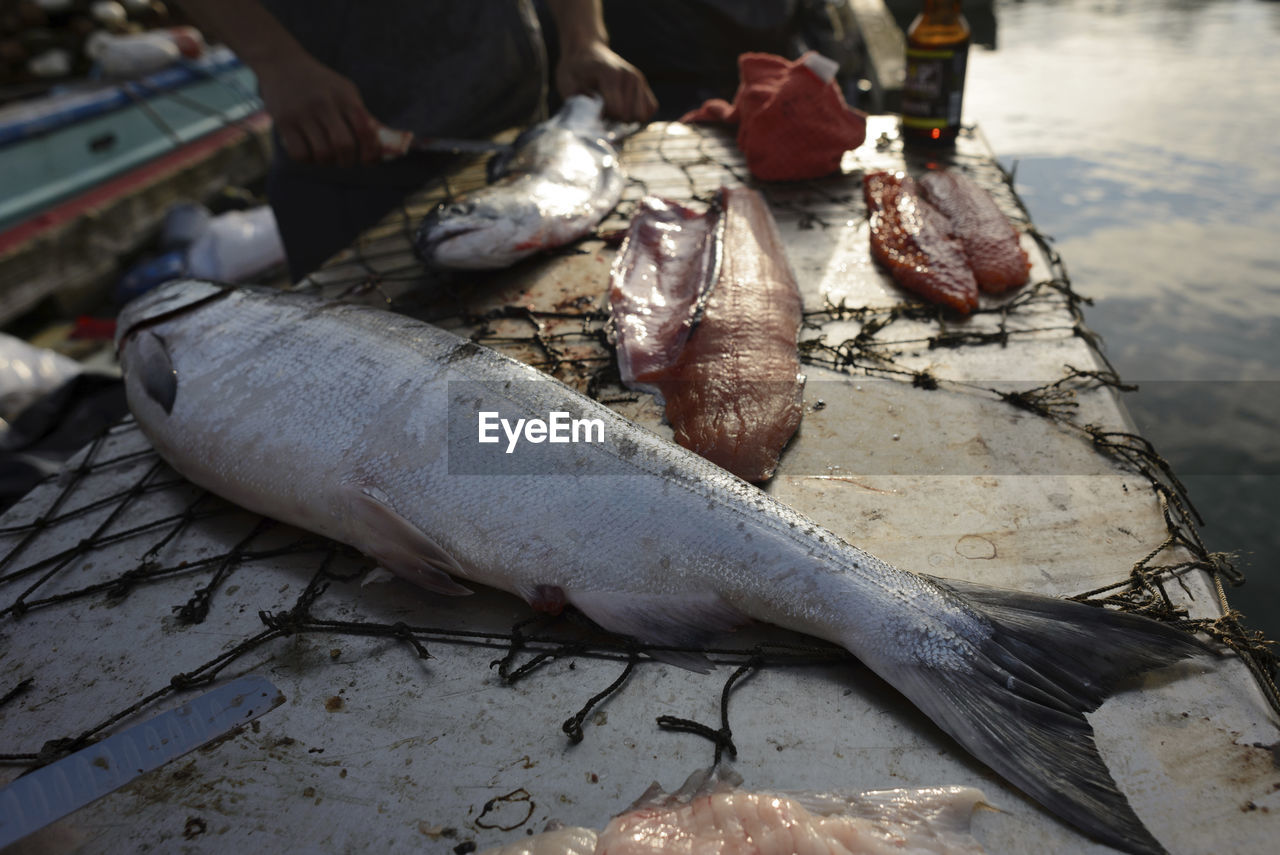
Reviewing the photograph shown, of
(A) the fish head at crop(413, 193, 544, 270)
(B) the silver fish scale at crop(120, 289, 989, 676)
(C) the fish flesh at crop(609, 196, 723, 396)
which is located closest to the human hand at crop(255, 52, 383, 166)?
(A) the fish head at crop(413, 193, 544, 270)

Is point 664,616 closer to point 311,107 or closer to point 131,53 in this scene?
point 311,107

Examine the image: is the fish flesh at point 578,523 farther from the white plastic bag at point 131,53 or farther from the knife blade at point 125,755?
the white plastic bag at point 131,53

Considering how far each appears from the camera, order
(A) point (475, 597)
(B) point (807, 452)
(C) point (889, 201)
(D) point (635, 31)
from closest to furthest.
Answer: (A) point (475, 597), (B) point (807, 452), (C) point (889, 201), (D) point (635, 31)

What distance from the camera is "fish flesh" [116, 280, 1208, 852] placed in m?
1.48

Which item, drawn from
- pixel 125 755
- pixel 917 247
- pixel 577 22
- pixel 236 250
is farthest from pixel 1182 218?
pixel 236 250

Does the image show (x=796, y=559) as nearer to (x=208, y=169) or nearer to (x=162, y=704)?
(x=162, y=704)

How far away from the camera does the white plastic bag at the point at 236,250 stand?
→ 6625 mm

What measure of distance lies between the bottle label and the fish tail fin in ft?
12.1

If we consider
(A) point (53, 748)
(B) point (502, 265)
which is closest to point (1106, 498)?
(B) point (502, 265)

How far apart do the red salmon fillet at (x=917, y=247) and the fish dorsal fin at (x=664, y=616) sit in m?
1.83

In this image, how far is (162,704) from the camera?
5.50 feet

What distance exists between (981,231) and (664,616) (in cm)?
248

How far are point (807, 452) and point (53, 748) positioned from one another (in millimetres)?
1984

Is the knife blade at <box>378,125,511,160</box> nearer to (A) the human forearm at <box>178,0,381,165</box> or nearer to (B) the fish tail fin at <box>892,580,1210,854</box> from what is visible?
(A) the human forearm at <box>178,0,381,165</box>
